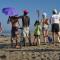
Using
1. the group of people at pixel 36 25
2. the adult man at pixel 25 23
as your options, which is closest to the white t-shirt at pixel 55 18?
the group of people at pixel 36 25

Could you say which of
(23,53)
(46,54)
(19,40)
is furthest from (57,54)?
(19,40)

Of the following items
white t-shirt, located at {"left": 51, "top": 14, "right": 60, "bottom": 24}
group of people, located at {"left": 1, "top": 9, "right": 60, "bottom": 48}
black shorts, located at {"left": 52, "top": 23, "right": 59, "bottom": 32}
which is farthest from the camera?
black shorts, located at {"left": 52, "top": 23, "right": 59, "bottom": 32}

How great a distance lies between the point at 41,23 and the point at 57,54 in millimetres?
4810

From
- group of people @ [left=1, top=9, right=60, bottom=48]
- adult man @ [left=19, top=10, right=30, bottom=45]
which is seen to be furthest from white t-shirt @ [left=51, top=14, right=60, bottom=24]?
adult man @ [left=19, top=10, right=30, bottom=45]

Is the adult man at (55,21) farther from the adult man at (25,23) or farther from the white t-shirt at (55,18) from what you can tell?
the adult man at (25,23)

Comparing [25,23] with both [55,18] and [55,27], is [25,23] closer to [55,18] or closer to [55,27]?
[55,18]

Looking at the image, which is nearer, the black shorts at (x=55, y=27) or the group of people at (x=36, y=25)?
the group of people at (x=36, y=25)

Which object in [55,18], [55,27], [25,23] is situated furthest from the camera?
[55,27]

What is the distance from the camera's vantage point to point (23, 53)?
12.8 meters

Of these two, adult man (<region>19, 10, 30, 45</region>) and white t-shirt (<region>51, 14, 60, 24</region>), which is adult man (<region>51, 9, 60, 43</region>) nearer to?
white t-shirt (<region>51, 14, 60, 24</region>)

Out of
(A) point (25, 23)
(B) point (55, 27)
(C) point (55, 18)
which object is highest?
(C) point (55, 18)

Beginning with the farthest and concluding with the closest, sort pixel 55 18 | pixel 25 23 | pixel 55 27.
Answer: pixel 55 27, pixel 55 18, pixel 25 23

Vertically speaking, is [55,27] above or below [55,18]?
below

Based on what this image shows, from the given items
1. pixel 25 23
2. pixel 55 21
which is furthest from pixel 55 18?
pixel 25 23
